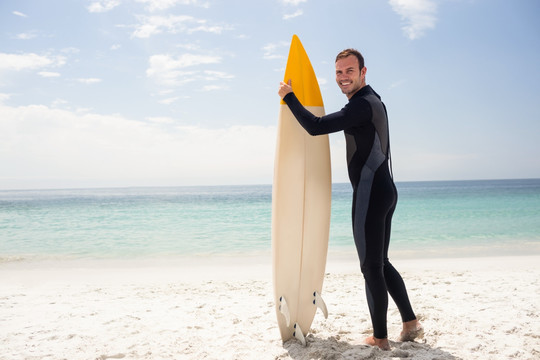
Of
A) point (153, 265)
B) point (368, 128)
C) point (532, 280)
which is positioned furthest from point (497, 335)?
point (153, 265)

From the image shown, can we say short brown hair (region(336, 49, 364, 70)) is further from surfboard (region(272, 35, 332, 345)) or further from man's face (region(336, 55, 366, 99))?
surfboard (region(272, 35, 332, 345))

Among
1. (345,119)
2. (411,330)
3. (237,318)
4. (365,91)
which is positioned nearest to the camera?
(345,119)

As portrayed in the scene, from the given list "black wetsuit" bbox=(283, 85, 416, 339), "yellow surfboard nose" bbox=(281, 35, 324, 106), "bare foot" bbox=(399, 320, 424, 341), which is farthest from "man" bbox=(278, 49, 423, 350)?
"yellow surfboard nose" bbox=(281, 35, 324, 106)

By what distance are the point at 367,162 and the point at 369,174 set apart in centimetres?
6

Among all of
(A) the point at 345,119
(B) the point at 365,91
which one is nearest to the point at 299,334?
(A) the point at 345,119

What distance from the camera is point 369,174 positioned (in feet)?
6.17

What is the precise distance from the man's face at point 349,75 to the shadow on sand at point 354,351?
1359 millimetres

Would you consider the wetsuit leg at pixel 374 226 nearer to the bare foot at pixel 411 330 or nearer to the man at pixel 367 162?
the man at pixel 367 162

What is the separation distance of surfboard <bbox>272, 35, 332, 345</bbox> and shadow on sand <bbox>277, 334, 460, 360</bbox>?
109 mm

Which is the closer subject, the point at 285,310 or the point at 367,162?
the point at 367,162

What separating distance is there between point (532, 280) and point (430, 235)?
19.3ft

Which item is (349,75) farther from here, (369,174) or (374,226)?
(374,226)

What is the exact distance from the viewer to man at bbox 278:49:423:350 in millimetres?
1815

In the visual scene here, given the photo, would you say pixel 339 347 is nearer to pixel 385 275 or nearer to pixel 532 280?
pixel 385 275
